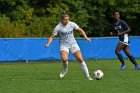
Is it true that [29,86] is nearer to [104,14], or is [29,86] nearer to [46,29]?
[46,29]

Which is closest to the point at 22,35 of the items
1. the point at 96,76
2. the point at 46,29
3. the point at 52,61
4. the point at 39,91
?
the point at 46,29

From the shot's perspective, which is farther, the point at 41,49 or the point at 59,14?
the point at 59,14

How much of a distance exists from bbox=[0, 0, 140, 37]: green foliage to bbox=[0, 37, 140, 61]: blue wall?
19.3ft

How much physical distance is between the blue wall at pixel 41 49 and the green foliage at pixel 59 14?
588 centimetres

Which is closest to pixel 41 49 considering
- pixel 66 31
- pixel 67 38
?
pixel 67 38

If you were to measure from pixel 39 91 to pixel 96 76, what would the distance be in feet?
10.2

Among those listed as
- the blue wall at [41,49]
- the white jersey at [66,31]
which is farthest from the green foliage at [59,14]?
the white jersey at [66,31]

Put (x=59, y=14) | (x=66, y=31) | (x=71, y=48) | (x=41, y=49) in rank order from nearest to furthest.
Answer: (x=66, y=31) → (x=71, y=48) → (x=41, y=49) → (x=59, y=14)

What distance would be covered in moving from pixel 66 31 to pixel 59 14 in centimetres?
2237

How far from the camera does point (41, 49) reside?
89.7 ft

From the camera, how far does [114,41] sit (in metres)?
29.3

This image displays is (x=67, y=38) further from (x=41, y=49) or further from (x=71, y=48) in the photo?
(x=41, y=49)

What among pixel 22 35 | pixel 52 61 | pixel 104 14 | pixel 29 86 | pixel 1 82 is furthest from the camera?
pixel 104 14

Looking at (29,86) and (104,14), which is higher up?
(29,86)
